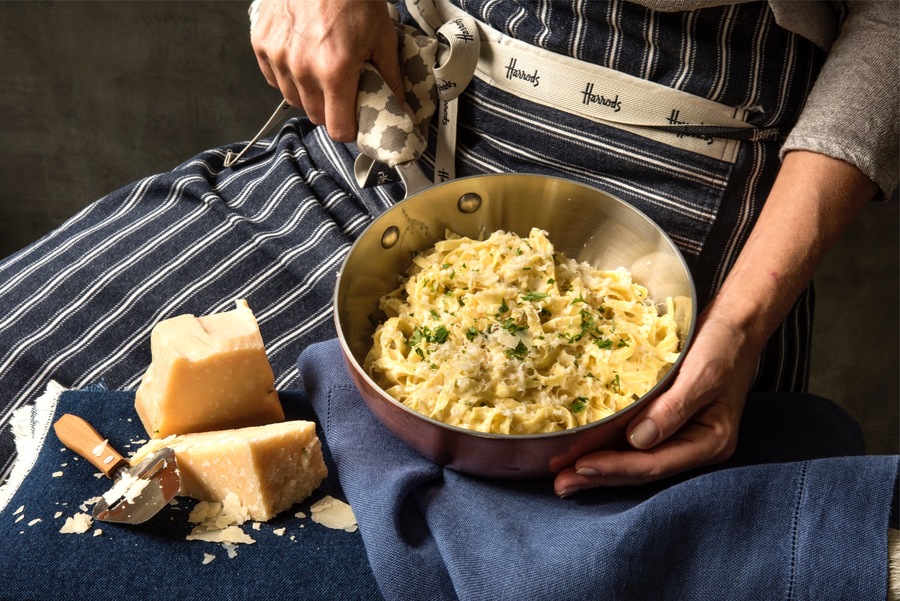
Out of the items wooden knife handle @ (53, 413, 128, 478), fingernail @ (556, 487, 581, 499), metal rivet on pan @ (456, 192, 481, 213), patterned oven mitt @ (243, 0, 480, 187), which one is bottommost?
wooden knife handle @ (53, 413, 128, 478)

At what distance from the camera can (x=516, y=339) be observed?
34.0 inches

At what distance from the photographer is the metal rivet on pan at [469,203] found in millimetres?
Answer: 1007

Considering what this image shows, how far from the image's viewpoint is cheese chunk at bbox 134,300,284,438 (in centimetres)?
84

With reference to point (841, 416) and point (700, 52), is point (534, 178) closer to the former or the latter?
point (700, 52)

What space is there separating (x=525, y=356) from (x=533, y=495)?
0.14 meters

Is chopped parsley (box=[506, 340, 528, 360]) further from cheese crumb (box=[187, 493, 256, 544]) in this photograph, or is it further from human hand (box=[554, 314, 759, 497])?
cheese crumb (box=[187, 493, 256, 544])

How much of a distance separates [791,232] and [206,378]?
0.66 m

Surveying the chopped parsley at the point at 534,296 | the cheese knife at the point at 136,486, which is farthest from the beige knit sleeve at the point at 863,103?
the cheese knife at the point at 136,486

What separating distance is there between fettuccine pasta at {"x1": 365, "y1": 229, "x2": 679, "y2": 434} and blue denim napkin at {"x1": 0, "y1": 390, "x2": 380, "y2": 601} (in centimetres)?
17

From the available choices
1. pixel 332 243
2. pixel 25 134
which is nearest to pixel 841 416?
pixel 332 243

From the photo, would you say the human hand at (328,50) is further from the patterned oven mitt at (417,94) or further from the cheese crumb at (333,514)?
the cheese crumb at (333,514)

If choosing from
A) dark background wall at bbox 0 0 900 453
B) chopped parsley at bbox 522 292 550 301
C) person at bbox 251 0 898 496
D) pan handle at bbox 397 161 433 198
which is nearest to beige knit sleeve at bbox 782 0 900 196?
person at bbox 251 0 898 496

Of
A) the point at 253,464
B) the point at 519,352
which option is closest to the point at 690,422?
the point at 519,352

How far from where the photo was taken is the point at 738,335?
0.87m
